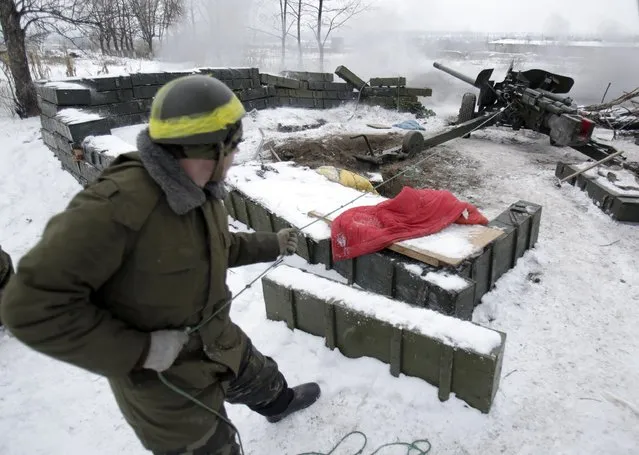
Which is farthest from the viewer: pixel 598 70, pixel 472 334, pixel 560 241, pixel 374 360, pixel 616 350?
pixel 598 70

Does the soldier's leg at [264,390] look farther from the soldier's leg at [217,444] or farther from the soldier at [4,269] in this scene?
the soldier at [4,269]

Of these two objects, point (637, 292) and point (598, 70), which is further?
point (598, 70)

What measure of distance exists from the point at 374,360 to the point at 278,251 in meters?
1.41

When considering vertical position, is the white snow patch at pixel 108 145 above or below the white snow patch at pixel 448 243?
above

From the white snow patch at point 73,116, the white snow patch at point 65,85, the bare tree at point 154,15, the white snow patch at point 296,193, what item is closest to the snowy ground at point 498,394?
the white snow patch at point 296,193

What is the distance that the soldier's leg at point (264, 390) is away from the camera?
234cm

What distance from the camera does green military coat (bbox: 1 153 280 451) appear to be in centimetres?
124

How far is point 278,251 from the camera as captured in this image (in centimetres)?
231

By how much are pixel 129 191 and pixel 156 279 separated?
321mm

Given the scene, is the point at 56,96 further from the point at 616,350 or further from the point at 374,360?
the point at 616,350

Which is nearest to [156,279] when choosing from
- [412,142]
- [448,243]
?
[448,243]

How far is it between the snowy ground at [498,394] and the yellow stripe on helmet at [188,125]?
2091 mm

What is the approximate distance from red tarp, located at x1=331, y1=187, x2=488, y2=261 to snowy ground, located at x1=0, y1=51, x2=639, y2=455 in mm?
812

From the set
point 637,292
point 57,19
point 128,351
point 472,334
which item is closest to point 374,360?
point 472,334
